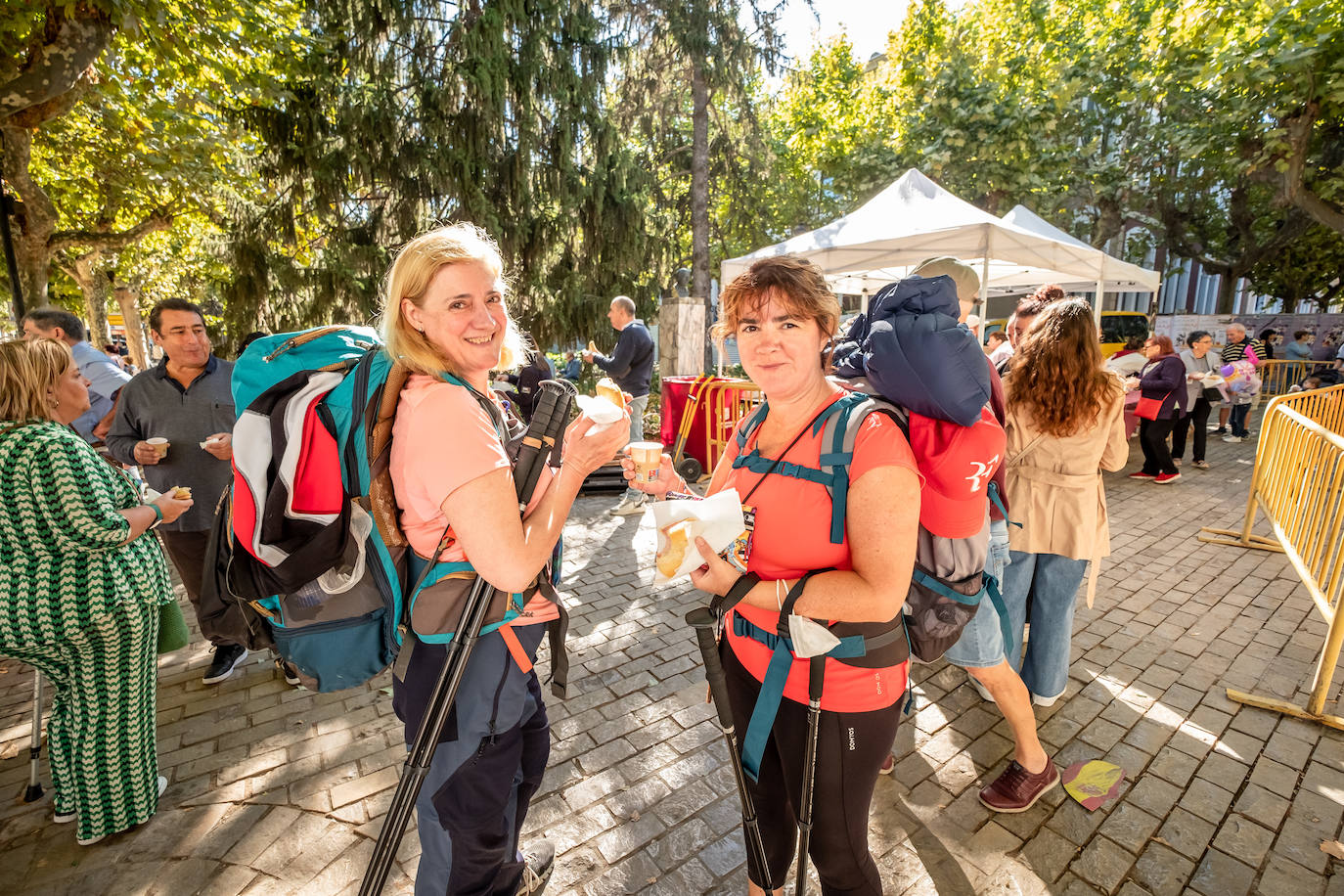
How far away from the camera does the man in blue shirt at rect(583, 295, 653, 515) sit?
7.46m

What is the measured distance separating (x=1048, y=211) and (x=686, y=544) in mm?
21140

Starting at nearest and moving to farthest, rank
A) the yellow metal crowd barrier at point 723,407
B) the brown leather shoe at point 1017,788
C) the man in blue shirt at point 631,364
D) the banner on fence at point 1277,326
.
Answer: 1. the brown leather shoe at point 1017,788
2. the man in blue shirt at point 631,364
3. the yellow metal crowd barrier at point 723,407
4. the banner on fence at point 1277,326

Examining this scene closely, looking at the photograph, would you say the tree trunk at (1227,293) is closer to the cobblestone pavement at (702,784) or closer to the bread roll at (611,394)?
the cobblestone pavement at (702,784)

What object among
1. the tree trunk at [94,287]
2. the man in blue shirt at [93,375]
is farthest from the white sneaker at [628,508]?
the tree trunk at [94,287]

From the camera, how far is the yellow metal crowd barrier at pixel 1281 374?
47.0ft

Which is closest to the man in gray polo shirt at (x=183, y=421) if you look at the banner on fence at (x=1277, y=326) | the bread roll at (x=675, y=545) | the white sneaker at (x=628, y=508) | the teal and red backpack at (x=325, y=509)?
the teal and red backpack at (x=325, y=509)

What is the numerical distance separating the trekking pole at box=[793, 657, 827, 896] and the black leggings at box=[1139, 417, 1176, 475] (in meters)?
9.05

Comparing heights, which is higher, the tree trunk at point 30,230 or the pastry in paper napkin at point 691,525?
the tree trunk at point 30,230

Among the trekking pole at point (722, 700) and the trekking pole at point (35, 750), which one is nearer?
the trekking pole at point (722, 700)

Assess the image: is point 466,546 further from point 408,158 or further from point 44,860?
point 408,158

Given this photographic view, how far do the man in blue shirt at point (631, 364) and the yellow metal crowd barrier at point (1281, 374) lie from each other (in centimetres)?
1466

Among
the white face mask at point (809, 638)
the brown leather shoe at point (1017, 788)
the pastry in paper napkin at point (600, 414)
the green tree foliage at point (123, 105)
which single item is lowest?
the brown leather shoe at point (1017, 788)

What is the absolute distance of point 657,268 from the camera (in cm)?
1302

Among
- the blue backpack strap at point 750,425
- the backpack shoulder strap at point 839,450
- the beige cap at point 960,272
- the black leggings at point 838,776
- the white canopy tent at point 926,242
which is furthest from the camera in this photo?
the white canopy tent at point 926,242
